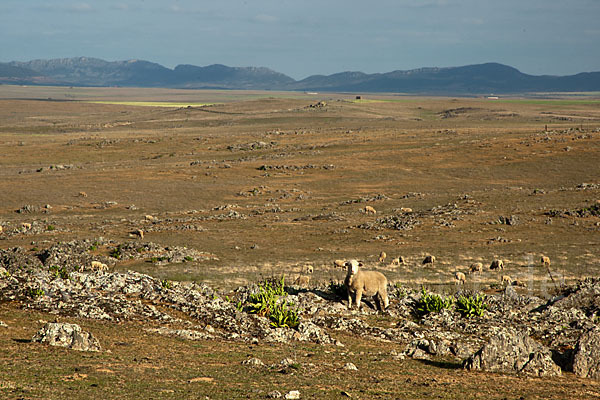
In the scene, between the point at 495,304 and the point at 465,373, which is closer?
the point at 465,373

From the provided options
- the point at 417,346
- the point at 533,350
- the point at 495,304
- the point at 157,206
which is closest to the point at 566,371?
the point at 533,350

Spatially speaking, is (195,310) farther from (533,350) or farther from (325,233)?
(325,233)

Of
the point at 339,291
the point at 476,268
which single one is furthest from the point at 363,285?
the point at 476,268

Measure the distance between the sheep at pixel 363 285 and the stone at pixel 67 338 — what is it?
26.2ft

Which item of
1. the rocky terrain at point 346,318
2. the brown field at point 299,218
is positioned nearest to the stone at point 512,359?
the rocky terrain at point 346,318

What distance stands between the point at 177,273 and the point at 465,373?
1553 cm

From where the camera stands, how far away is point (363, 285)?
59.7 ft

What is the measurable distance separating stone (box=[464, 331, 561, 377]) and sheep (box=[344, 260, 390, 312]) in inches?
213

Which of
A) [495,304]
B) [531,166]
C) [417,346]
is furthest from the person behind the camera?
[531,166]

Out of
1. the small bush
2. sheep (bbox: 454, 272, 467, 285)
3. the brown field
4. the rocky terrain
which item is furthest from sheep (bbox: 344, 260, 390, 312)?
the small bush

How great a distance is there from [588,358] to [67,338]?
11223 millimetres

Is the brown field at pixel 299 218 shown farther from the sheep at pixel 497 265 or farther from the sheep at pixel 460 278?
the sheep at pixel 460 278

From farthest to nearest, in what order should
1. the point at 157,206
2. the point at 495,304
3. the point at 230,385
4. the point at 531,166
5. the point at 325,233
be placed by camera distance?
1. the point at 531,166
2. the point at 157,206
3. the point at 325,233
4. the point at 495,304
5. the point at 230,385

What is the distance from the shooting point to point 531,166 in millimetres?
59781
